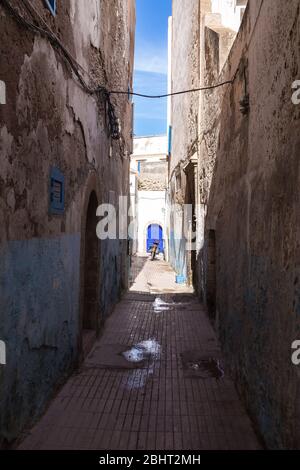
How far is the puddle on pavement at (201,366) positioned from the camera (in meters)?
4.75

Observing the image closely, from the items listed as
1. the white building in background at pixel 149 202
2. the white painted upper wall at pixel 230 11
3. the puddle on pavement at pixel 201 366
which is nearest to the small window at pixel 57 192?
the puddle on pavement at pixel 201 366

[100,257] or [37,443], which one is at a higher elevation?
[100,257]

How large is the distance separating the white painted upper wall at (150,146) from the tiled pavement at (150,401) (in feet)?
74.5

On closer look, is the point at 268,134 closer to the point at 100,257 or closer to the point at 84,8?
the point at 84,8

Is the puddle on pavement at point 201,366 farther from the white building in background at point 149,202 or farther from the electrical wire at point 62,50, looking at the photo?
the white building in background at point 149,202

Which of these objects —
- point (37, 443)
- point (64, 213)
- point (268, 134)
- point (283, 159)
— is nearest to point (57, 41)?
point (64, 213)

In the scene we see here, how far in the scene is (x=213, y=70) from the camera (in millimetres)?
7539

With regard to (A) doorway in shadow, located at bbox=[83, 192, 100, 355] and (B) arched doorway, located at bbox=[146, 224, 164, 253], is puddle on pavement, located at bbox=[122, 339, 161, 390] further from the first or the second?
(B) arched doorway, located at bbox=[146, 224, 164, 253]

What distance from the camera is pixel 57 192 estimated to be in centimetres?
386

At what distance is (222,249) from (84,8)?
3.57 meters

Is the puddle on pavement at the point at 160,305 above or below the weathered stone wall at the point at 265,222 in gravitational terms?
below

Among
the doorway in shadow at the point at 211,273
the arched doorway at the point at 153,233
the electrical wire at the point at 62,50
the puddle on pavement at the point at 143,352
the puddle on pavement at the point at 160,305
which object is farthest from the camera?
the arched doorway at the point at 153,233

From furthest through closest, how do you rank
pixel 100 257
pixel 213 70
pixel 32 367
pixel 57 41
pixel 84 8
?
pixel 213 70, pixel 100 257, pixel 84 8, pixel 57 41, pixel 32 367

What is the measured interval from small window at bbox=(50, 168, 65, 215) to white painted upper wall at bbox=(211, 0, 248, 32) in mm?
5602
